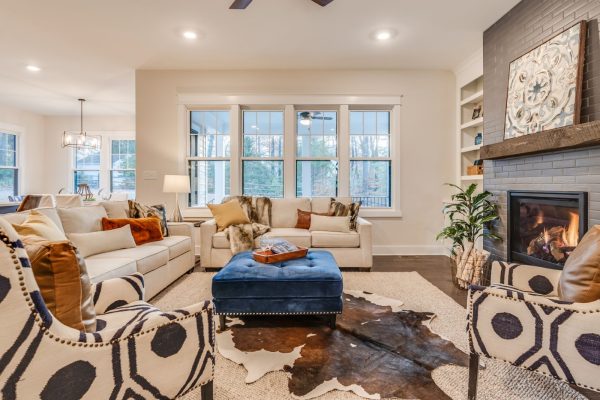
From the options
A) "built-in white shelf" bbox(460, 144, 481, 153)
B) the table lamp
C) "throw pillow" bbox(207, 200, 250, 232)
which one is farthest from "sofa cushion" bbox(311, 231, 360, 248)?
"built-in white shelf" bbox(460, 144, 481, 153)

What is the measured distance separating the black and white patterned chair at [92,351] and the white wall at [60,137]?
7.44 metres

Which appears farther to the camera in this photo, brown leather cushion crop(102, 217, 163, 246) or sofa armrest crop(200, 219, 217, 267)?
sofa armrest crop(200, 219, 217, 267)

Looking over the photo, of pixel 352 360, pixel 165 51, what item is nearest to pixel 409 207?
pixel 352 360

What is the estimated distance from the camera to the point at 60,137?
24.3ft

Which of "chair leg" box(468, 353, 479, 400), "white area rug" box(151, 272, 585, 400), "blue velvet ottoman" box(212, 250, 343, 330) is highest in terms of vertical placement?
"blue velvet ottoman" box(212, 250, 343, 330)

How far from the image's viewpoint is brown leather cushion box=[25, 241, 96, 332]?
3.02ft

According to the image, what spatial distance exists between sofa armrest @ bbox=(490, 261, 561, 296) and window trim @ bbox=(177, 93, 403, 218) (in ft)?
9.20

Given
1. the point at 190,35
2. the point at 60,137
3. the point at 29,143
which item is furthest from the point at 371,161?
the point at 29,143

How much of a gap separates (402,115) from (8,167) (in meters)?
8.29

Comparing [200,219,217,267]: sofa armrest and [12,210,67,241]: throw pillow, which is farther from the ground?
[12,210,67,241]: throw pillow

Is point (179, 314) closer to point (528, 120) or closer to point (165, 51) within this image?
point (528, 120)

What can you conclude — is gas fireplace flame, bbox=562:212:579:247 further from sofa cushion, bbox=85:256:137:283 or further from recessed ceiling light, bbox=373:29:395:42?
sofa cushion, bbox=85:256:137:283

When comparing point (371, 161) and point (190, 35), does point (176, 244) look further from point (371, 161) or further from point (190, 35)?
point (371, 161)

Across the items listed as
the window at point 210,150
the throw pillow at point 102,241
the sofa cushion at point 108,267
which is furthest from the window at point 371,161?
the sofa cushion at point 108,267
